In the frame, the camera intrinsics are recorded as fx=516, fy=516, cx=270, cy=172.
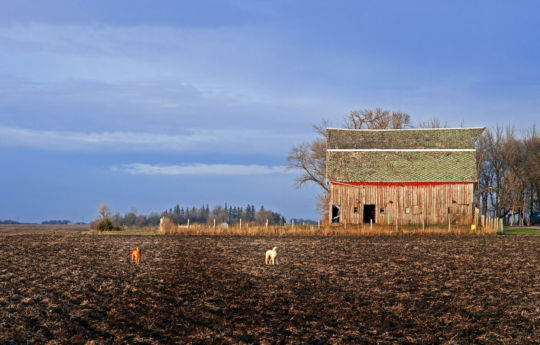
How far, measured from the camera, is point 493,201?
5556 cm

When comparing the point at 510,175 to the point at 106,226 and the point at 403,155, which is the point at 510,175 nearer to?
the point at 403,155

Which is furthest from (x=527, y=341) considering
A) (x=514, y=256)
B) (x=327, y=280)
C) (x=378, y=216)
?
(x=378, y=216)

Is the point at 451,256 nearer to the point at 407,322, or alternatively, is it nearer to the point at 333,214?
the point at 407,322

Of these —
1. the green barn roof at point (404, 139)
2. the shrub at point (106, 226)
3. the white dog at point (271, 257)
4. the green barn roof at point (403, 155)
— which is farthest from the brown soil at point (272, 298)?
the green barn roof at point (404, 139)

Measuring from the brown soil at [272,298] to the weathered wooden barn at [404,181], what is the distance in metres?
18.2

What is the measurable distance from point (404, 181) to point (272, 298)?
101ft

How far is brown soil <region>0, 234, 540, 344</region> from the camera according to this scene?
10.4 metres

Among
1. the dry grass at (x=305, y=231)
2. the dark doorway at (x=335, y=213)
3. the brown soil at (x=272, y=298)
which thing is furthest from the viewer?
the dark doorway at (x=335, y=213)

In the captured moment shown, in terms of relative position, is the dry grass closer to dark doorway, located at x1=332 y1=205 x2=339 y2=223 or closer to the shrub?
dark doorway, located at x1=332 y1=205 x2=339 y2=223

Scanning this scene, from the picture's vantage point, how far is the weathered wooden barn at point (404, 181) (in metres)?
42.0

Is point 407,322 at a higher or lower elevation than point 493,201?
lower

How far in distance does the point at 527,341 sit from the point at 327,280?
22.6 ft

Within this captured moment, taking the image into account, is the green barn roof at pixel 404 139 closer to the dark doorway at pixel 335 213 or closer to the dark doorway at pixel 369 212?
the dark doorway at pixel 369 212

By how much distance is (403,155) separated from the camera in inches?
1747
